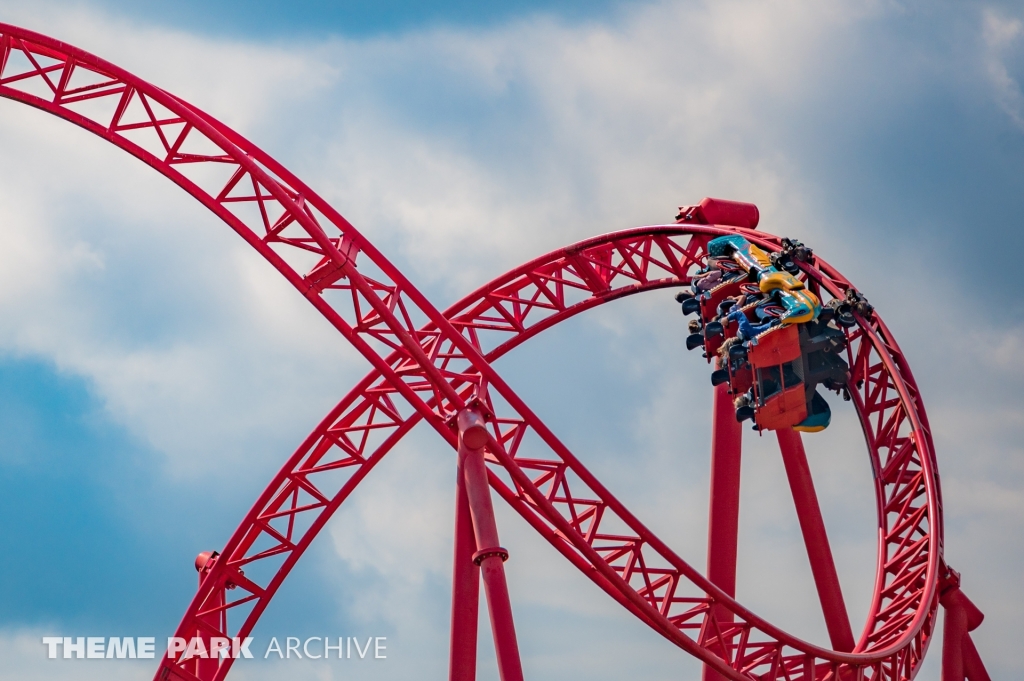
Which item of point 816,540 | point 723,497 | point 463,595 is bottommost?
point 463,595

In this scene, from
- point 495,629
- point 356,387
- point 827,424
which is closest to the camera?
point 495,629

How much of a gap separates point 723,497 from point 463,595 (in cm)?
417

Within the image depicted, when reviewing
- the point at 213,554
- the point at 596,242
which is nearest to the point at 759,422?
the point at 596,242

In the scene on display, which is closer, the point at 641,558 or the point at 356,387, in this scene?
the point at 641,558

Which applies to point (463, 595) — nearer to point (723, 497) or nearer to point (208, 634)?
point (723, 497)

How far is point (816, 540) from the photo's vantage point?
1594 cm

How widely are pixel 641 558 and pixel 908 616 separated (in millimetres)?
3150

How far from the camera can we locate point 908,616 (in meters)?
14.9

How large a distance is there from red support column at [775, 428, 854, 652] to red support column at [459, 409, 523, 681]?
15.0 ft

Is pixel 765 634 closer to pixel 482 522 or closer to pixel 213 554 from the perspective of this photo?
pixel 482 522

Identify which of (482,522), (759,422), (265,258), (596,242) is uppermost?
(596,242)

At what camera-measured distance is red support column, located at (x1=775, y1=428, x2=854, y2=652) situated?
15.8 m

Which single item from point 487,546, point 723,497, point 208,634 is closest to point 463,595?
point 487,546

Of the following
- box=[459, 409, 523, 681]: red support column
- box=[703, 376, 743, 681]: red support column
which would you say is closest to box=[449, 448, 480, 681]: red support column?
box=[459, 409, 523, 681]: red support column
